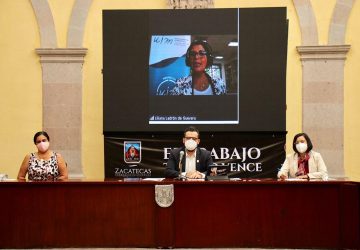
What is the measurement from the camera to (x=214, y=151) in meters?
9.46

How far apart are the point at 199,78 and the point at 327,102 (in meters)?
2.24

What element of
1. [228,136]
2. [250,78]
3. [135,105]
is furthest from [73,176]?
[250,78]

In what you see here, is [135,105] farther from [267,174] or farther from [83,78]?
[267,174]

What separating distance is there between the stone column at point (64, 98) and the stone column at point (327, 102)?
12.4ft

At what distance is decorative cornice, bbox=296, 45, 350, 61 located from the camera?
9969mm

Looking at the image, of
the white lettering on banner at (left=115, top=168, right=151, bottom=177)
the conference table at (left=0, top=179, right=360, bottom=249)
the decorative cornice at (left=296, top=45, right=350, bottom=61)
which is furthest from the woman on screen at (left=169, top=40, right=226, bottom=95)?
the conference table at (left=0, top=179, right=360, bottom=249)

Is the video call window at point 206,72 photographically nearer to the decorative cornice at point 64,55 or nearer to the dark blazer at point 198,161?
the decorative cornice at point 64,55

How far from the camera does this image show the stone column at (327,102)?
393 inches

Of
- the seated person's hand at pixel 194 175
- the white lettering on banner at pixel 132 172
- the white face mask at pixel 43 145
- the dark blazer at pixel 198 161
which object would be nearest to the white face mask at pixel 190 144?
the dark blazer at pixel 198 161

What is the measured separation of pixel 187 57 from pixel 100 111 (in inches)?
73.5

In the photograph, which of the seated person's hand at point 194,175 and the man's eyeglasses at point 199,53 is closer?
the seated person's hand at point 194,175

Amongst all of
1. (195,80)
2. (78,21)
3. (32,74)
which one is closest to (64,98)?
(32,74)

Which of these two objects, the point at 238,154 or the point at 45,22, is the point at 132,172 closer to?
the point at 238,154

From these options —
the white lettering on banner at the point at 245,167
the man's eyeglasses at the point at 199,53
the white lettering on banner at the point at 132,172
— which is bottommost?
the white lettering on banner at the point at 132,172
